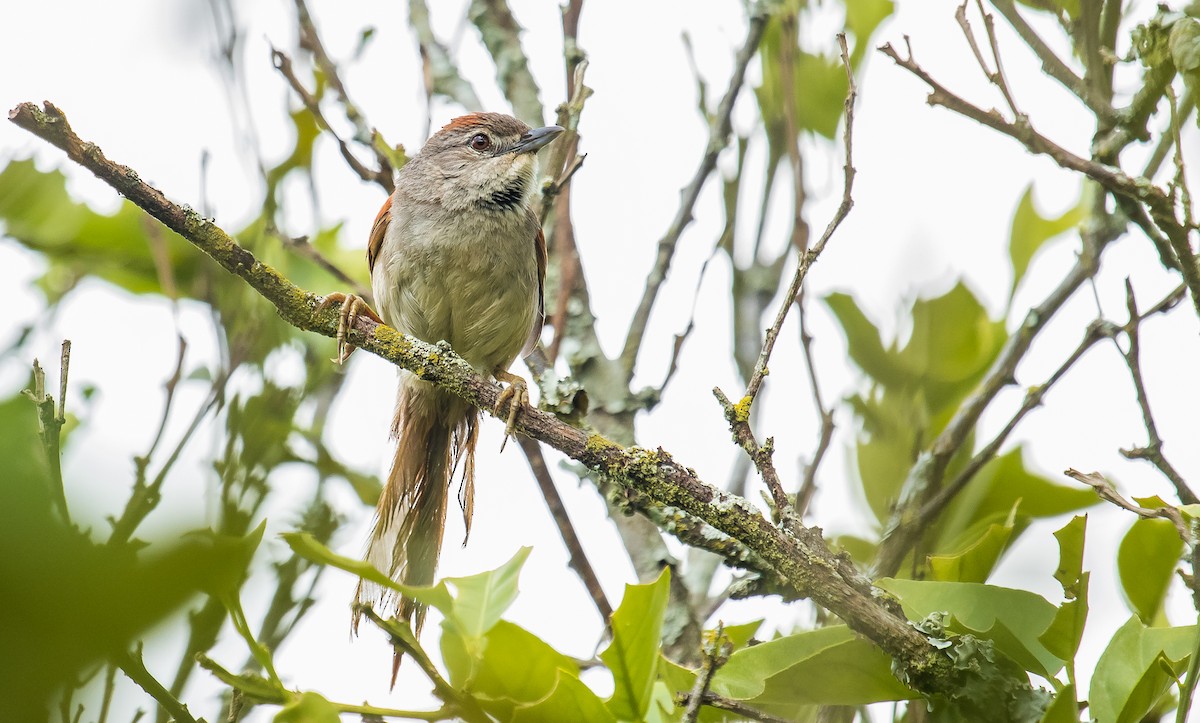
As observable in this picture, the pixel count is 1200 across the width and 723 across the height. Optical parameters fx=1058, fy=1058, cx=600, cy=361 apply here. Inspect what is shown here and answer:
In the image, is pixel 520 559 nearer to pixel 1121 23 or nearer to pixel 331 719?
pixel 331 719

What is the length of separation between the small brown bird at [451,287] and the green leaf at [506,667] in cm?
203

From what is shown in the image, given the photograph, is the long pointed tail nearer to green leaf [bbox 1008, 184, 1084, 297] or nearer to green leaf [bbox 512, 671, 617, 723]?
green leaf [bbox 512, 671, 617, 723]

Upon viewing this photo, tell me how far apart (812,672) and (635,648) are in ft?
1.12

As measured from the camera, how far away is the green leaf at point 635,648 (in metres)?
1.54

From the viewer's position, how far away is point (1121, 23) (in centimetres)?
254

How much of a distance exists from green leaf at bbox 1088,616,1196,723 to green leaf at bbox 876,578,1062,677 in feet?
0.28

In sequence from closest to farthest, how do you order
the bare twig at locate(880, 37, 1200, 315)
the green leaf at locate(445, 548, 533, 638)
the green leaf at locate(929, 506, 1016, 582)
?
the green leaf at locate(445, 548, 533, 638), the green leaf at locate(929, 506, 1016, 582), the bare twig at locate(880, 37, 1200, 315)

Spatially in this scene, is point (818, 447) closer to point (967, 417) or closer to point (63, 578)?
point (967, 417)

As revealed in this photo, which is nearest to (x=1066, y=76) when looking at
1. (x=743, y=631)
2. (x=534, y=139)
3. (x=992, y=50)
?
(x=992, y=50)

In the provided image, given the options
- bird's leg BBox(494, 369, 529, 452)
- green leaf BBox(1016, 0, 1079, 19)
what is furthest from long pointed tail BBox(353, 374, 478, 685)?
green leaf BBox(1016, 0, 1079, 19)

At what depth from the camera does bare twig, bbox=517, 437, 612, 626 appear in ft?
9.59

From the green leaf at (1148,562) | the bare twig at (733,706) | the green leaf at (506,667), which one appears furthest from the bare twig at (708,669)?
the green leaf at (1148,562)

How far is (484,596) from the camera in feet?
4.94

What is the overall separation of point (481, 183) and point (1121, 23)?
7.91 feet
